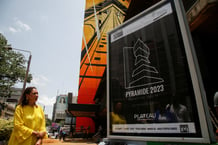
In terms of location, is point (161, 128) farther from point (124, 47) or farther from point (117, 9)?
point (117, 9)

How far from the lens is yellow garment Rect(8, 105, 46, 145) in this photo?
1977 millimetres

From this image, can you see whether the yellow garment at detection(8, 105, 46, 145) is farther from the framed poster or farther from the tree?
the tree

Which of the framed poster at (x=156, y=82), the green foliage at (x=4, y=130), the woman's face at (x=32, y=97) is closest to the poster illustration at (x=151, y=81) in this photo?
the framed poster at (x=156, y=82)

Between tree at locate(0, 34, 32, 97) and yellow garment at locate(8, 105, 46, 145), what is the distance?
17.9 meters

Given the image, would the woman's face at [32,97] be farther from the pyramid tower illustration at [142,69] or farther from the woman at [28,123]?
the pyramid tower illustration at [142,69]

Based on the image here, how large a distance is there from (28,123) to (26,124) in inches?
1.1

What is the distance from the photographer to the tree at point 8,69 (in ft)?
54.5

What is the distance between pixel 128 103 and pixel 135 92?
0.15 meters

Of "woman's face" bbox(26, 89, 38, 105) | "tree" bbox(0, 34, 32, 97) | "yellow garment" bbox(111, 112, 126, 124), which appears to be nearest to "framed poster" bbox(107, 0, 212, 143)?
"yellow garment" bbox(111, 112, 126, 124)

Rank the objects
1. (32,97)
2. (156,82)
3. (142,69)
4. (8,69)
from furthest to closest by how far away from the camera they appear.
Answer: (8,69), (32,97), (142,69), (156,82)

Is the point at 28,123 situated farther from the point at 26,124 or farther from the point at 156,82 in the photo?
the point at 156,82

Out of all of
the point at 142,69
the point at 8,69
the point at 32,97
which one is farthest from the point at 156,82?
the point at 8,69

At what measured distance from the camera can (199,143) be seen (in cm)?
100

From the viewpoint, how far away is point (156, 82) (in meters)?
1.39
